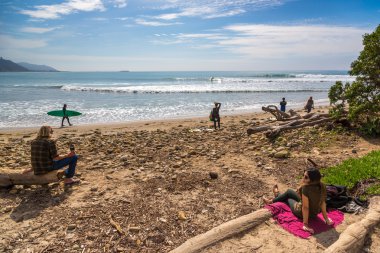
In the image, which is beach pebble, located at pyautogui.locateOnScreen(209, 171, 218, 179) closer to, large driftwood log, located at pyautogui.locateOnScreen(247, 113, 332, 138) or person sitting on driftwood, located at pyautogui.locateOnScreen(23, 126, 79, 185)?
person sitting on driftwood, located at pyautogui.locateOnScreen(23, 126, 79, 185)

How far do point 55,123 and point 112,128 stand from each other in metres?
5.37

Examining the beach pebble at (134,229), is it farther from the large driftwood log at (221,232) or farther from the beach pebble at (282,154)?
the beach pebble at (282,154)

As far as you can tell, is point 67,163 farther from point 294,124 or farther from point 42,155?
point 294,124

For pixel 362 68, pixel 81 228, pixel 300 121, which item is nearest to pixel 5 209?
pixel 81 228

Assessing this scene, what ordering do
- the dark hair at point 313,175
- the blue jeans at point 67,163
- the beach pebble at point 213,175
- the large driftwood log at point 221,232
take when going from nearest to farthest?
the large driftwood log at point 221,232
the dark hair at point 313,175
the blue jeans at point 67,163
the beach pebble at point 213,175

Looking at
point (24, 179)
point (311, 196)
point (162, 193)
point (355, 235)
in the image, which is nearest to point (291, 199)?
point (311, 196)

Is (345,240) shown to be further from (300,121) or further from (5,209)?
(300,121)

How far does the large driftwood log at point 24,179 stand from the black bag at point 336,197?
651cm

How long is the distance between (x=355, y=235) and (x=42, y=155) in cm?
707

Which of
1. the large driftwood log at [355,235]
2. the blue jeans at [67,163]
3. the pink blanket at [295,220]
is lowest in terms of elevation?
the pink blanket at [295,220]

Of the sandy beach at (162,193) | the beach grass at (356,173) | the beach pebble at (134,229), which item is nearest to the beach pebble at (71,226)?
the sandy beach at (162,193)

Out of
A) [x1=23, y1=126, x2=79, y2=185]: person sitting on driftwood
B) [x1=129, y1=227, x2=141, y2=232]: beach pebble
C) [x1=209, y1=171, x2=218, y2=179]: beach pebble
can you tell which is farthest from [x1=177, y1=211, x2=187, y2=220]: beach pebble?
[x1=23, y1=126, x2=79, y2=185]: person sitting on driftwood

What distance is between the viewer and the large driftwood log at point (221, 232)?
197 inches

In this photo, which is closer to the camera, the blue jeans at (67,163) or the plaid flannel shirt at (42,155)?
the plaid flannel shirt at (42,155)
